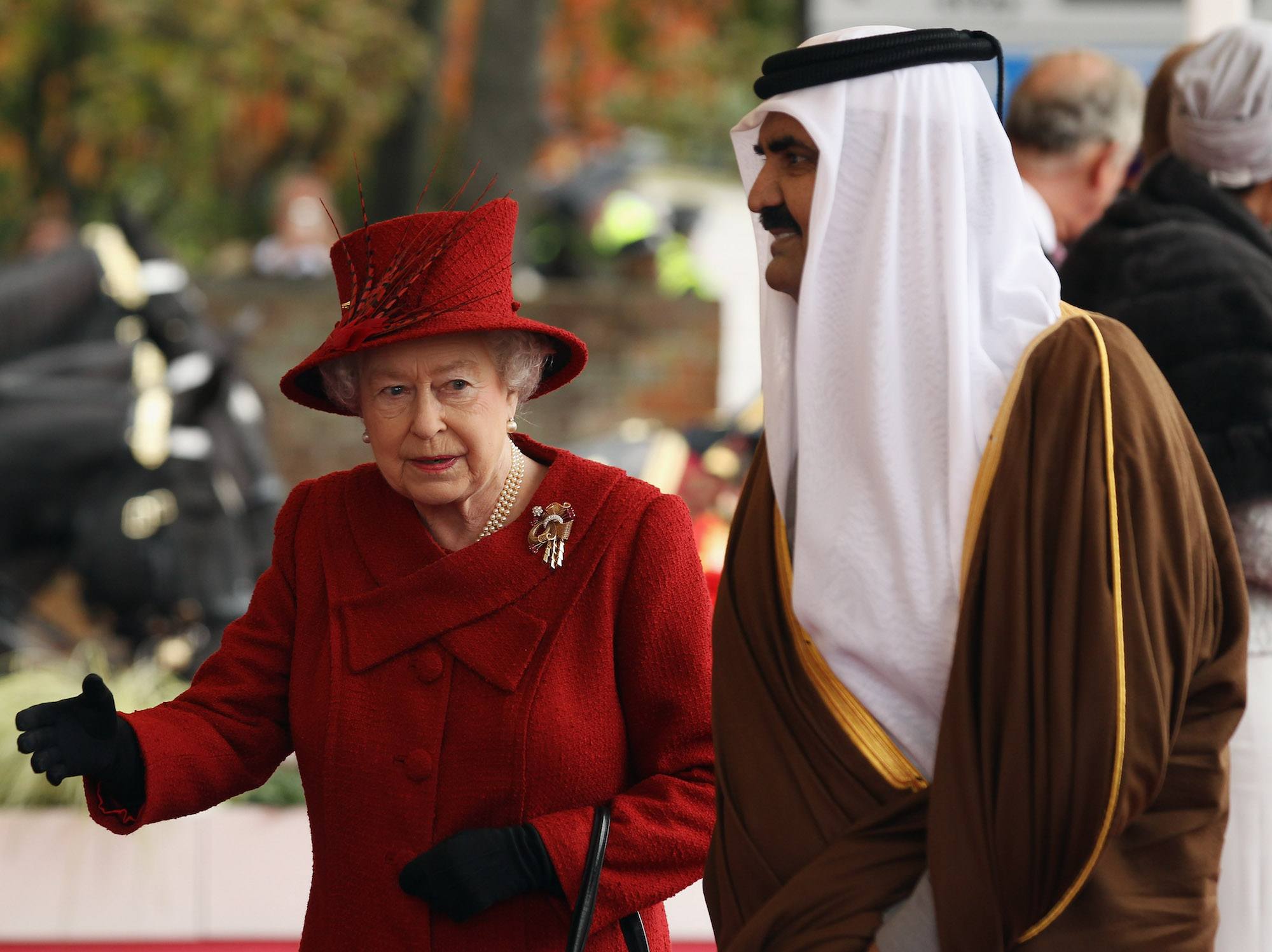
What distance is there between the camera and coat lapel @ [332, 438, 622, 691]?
217cm

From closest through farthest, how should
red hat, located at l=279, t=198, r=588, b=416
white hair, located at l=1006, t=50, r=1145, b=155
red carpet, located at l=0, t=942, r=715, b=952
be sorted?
1. red hat, located at l=279, t=198, r=588, b=416
2. white hair, located at l=1006, t=50, r=1145, b=155
3. red carpet, located at l=0, t=942, r=715, b=952

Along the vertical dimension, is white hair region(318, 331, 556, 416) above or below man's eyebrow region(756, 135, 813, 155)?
below

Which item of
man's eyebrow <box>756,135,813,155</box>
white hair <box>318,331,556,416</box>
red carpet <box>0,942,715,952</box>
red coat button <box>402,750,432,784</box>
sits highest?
man's eyebrow <box>756,135,813,155</box>

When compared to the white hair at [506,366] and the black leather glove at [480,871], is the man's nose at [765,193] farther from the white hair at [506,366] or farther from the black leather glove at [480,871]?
the black leather glove at [480,871]

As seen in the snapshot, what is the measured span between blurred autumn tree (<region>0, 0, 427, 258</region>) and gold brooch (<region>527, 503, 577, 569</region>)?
35.8ft

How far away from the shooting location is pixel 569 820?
210cm

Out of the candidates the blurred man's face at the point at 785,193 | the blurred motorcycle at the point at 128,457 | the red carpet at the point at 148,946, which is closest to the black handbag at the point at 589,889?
the blurred man's face at the point at 785,193

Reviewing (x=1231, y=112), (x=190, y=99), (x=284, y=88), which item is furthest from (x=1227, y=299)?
(x=284, y=88)

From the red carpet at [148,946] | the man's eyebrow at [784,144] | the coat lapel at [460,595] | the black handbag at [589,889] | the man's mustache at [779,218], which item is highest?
the man's eyebrow at [784,144]

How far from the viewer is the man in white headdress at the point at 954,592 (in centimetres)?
165

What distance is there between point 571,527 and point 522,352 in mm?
257

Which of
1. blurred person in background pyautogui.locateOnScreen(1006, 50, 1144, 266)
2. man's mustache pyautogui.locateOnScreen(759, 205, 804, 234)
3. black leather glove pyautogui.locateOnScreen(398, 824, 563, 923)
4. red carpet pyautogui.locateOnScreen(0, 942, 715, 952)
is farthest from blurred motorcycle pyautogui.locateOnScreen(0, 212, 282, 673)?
man's mustache pyautogui.locateOnScreen(759, 205, 804, 234)

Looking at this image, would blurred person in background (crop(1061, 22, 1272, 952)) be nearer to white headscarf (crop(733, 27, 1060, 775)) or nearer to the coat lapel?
white headscarf (crop(733, 27, 1060, 775))

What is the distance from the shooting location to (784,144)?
187 cm
